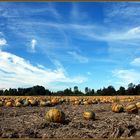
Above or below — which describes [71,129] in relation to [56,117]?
below

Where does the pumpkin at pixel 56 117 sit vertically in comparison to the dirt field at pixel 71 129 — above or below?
above

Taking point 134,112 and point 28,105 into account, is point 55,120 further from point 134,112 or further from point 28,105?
point 28,105

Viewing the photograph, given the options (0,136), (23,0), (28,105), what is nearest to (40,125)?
(0,136)

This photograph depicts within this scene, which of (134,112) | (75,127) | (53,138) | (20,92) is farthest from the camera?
(20,92)

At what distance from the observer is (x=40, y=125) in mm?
8648

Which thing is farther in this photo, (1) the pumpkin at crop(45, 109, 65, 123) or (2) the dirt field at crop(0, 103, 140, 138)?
(1) the pumpkin at crop(45, 109, 65, 123)

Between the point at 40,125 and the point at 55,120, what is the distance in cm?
75

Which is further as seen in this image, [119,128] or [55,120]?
[55,120]

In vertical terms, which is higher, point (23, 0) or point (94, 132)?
point (23, 0)

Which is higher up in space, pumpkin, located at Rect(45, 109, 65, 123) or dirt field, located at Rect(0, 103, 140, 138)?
pumpkin, located at Rect(45, 109, 65, 123)

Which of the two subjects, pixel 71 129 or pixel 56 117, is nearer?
pixel 71 129

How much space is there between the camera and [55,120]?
30.6ft

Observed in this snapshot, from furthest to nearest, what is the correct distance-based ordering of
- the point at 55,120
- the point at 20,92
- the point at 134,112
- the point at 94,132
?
the point at 20,92
the point at 134,112
the point at 55,120
the point at 94,132

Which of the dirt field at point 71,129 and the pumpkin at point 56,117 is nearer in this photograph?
the dirt field at point 71,129
